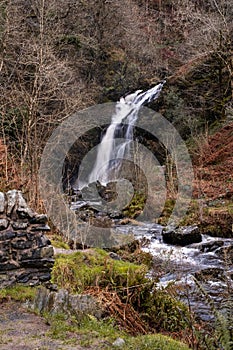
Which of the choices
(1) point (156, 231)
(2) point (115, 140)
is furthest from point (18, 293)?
(2) point (115, 140)

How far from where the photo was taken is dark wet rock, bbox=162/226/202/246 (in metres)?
10.3

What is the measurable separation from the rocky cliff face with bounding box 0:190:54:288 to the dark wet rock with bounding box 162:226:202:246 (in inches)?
227

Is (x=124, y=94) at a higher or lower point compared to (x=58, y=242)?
higher

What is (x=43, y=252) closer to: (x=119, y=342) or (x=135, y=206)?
(x=119, y=342)

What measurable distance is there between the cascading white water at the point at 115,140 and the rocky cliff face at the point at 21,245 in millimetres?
12661

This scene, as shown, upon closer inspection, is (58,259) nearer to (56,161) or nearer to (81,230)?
(81,230)

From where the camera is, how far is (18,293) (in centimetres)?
477

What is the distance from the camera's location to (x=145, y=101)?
64.6ft

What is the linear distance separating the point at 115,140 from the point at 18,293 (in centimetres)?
1434

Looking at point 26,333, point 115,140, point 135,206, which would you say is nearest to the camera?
point 26,333

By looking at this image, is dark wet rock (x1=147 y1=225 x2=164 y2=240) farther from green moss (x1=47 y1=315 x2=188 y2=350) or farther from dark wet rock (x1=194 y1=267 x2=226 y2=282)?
green moss (x1=47 y1=315 x2=188 y2=350)

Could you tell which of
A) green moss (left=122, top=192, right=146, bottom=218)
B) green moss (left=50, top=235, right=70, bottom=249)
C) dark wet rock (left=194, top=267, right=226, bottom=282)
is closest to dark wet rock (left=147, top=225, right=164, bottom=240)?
green moss (left=122, top=192, right=146, bottom=218)

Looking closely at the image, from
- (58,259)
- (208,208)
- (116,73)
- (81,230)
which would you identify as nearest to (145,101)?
(116,73)

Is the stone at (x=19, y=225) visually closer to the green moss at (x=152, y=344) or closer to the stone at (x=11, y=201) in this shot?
the stone at (x=11, y=201)
